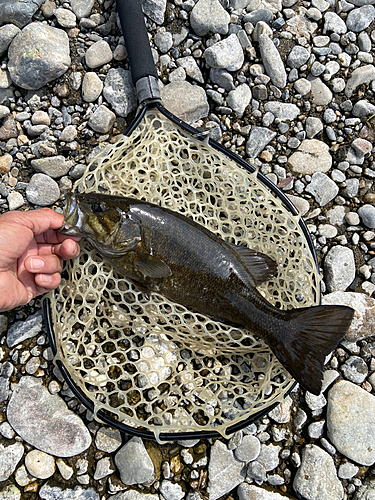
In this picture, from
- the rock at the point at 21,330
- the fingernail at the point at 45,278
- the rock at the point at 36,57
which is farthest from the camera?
the rock at the point at 36,57

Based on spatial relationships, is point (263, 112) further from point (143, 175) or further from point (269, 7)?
point (143, 175)

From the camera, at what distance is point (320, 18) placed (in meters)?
5.12

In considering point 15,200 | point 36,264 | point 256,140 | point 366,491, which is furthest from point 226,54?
point 366,491

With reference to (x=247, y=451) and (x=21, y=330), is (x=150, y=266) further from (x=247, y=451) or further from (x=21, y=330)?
(x=247, y=451)

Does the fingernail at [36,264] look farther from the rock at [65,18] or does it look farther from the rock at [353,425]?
the rock at [353,425]

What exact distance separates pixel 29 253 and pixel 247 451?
2911 millimetres

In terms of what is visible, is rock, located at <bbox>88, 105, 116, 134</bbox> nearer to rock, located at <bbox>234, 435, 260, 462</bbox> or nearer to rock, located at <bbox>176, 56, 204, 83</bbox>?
rock, located at <bbox>176, 56, 204, 83</bbox>

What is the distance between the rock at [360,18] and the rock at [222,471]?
515 centimetres

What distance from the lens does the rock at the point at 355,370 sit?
441 cm

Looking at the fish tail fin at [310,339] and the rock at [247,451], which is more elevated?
the fish tail fin at [310,339]

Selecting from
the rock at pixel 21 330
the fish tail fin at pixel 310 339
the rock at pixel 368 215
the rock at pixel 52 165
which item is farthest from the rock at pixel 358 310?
the rock at pixel 52 165

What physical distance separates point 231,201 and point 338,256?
1413mm

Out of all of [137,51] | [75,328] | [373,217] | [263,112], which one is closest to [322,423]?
[373,217]

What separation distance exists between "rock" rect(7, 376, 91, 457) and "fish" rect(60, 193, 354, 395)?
1.67 metres
